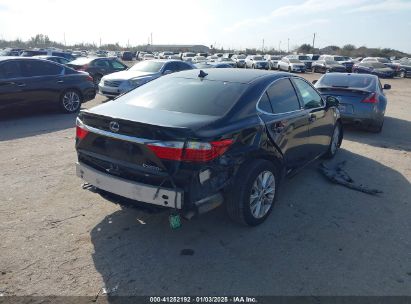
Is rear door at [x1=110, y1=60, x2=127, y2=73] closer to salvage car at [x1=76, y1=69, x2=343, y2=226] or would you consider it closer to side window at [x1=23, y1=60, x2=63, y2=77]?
side window at [x1=23, y1=60, x2=63, y2=77]

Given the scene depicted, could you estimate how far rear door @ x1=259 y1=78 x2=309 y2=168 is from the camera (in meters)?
4.05

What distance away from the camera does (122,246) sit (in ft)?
11.5

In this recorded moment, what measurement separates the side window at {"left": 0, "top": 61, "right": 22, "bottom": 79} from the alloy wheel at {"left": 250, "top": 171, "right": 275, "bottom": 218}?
297 inches

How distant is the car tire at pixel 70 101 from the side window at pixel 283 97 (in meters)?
7.41

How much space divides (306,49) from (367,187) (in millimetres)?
89019

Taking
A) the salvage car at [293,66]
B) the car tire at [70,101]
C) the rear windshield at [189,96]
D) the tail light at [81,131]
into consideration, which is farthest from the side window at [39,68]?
the salvage car at [293,66]

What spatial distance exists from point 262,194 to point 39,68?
794 cm

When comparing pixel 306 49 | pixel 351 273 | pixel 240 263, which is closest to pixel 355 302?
pixel 351 273

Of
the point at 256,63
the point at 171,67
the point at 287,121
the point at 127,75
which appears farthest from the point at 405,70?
the point at 287,121

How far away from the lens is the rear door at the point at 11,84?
338 inches

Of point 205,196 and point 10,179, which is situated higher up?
point 205,196

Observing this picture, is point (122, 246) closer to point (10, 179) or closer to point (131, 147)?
point (131, 147)

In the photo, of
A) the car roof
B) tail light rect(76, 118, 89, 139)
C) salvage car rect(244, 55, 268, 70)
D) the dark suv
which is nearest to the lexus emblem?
tail light rect(76, 118, 89, 139)

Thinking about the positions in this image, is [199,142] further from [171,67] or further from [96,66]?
[96,66]
